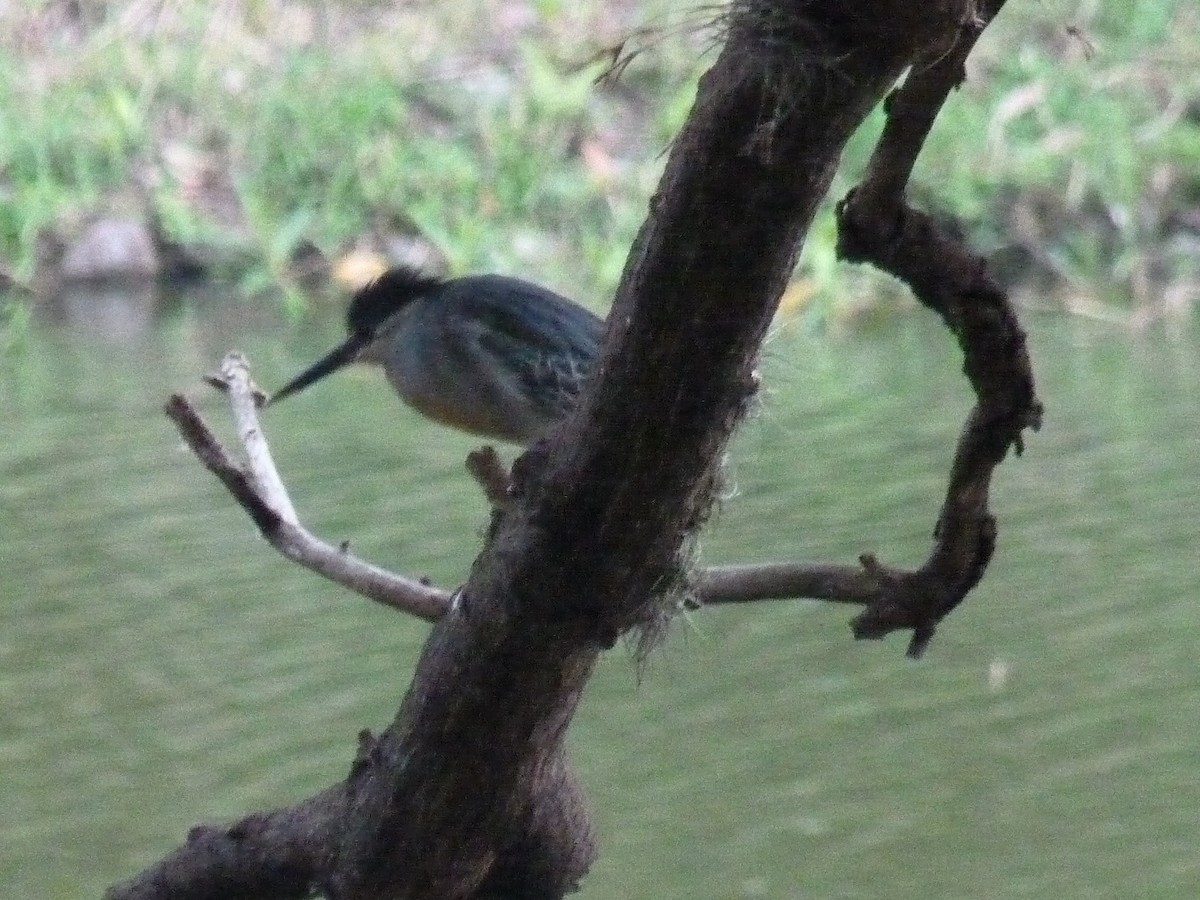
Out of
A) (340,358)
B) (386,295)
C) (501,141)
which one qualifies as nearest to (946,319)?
(386,295)

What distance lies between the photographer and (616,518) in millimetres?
1872

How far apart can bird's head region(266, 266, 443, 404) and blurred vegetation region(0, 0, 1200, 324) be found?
3.93 metres

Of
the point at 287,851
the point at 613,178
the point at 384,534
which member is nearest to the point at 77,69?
the point at 613,178

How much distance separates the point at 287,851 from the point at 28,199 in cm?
689

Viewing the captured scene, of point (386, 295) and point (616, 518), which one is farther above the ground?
point (386, 295)

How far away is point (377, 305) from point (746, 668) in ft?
4.18

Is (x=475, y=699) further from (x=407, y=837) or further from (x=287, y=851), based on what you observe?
(x=287, y=851)

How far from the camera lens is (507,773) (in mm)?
2045

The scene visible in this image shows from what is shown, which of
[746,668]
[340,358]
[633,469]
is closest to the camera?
[633,469]

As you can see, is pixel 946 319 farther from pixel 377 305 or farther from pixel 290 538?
pixel 377 305

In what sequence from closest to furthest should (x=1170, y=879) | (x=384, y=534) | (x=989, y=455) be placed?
(x=989, y=455) → (x=1170, y=879) → (x=384, y=534)

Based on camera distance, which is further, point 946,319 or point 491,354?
point 491,354

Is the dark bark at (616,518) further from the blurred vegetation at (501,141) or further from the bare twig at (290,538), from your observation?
the blurred vegetation at (501,141)

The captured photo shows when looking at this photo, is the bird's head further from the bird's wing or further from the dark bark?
the dark bark
